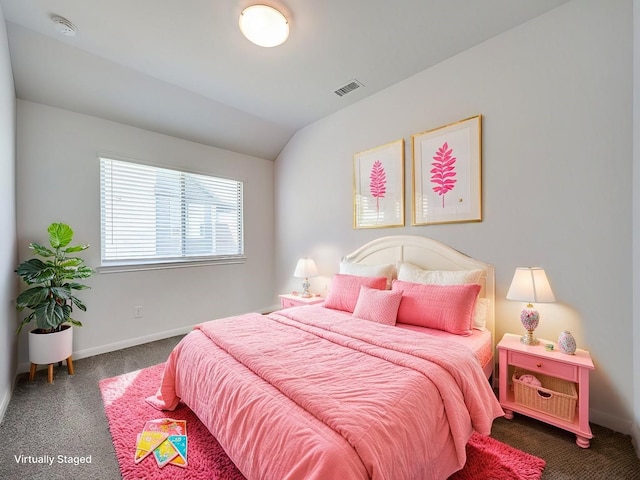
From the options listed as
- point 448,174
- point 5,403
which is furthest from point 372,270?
point 5,403

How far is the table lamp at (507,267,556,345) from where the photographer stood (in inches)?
75.4

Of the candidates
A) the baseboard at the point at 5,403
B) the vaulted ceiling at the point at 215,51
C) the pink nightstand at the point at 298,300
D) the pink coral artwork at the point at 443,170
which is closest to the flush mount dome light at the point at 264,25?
the vaulted ceiling at the point at 215,51

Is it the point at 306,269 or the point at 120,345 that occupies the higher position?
the point at 306,269

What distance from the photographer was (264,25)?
2.03 meters

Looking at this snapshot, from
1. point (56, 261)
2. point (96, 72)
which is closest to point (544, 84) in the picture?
point (96, 72)

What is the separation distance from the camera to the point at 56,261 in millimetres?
2623

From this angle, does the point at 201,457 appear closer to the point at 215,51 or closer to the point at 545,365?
the point at 545,365

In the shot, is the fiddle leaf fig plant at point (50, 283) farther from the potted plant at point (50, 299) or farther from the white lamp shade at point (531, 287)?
the white lamp shade at point (531, 287)

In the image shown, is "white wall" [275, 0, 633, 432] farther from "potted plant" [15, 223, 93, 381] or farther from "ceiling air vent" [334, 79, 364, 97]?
"potted plant" [15, 223, 93, 381]

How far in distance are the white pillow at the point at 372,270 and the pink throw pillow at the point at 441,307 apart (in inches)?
19.4

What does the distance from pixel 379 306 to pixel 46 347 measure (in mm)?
2814

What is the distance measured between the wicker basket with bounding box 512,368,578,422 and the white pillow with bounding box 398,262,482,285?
74 centimetres

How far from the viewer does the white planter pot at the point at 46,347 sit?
7.98 ft

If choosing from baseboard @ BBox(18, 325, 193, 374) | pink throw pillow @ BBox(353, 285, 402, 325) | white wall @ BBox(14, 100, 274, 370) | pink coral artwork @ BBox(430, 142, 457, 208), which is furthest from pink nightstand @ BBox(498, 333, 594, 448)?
baseboard @ BBox(18, 325, 193, 374)
